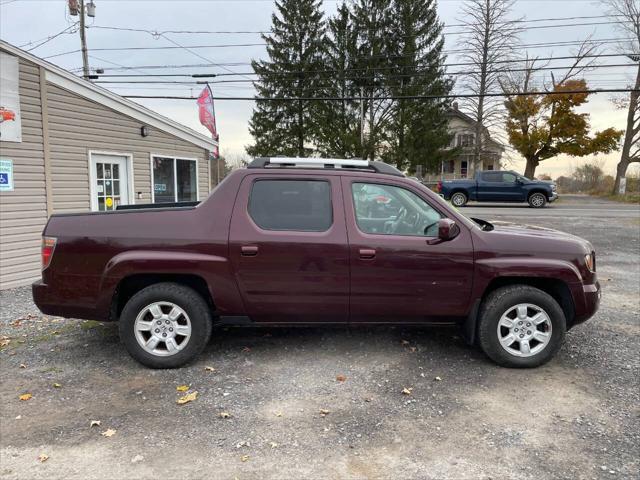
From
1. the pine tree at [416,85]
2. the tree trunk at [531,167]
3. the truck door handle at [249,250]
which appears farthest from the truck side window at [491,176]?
the truck door handle at [249,250]

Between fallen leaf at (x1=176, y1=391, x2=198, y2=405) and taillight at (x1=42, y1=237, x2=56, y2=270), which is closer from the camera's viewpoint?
fallen leaf at (x1=176, y1=391, x2=198, y2=405)

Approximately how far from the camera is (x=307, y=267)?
12.9ft

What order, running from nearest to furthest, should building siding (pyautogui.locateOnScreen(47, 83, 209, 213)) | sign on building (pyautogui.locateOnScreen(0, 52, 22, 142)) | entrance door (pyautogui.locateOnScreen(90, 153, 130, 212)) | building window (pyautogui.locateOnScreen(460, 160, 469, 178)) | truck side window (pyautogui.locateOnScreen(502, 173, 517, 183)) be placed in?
sign on building (pyautogui.locateOnScreen(0, 52, 22, 142)) < building siding (pyautogui.locateOnScreen(47, 83, 209, 213)) < entrance door (pyautogui.locateOnScreen(90, 153, 130, 212)) < truck side window (pyautogui.locateOnScreen(502, 173, 517, 183)) < building window (pyautogui.locateOnScreen(460, 160, 469, 178))

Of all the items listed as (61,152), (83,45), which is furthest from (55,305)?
(83,45)

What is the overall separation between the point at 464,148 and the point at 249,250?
127ft

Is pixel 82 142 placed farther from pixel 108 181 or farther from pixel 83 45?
pixel 83 45

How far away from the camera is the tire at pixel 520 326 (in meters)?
3.98

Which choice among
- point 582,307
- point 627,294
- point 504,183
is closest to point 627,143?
point 504,183

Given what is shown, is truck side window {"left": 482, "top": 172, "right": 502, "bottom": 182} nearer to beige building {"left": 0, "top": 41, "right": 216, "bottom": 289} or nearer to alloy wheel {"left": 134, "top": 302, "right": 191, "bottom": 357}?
beige building {"left": 0, "top": 41, "right": 216, "bottom": 289}

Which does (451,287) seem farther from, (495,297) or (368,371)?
(368,371)

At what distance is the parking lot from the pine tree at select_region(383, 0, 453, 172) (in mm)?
30089

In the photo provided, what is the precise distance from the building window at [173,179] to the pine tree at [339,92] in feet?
76.2

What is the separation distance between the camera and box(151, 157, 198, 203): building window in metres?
10.2

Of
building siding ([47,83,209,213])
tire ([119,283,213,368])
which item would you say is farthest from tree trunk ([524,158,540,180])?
tire ([119,283,213,368])
